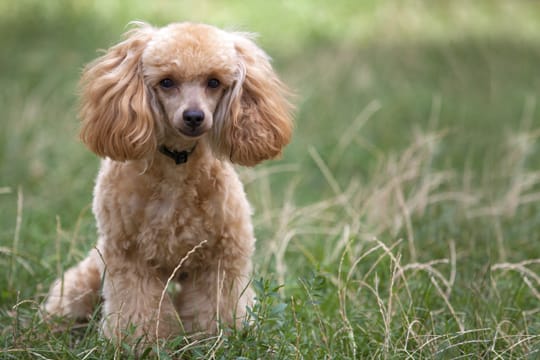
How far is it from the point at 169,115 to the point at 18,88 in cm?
453

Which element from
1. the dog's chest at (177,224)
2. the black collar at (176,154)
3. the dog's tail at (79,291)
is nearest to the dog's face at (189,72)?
the black collar at (176,154)

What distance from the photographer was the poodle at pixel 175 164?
360 cm

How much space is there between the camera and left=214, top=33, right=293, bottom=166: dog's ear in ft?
12.3

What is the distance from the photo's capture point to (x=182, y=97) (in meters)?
3.59

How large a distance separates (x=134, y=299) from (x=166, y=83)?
1.02m

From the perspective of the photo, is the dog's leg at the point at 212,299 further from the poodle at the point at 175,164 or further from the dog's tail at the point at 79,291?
the dog's tail at the point at 79,291

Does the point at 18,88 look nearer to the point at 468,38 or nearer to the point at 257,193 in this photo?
the point at 257,193

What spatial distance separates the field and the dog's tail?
0.34 feet

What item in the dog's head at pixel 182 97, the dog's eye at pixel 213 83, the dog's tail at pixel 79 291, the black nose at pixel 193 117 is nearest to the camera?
the black nose at pixel 193 117

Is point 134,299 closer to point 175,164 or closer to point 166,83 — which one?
point 175,164

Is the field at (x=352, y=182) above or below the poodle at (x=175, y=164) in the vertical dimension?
below

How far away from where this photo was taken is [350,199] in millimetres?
5770

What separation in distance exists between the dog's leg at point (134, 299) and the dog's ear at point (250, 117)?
2.29 feet

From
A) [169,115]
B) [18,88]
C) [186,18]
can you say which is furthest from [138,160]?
[186,18]
